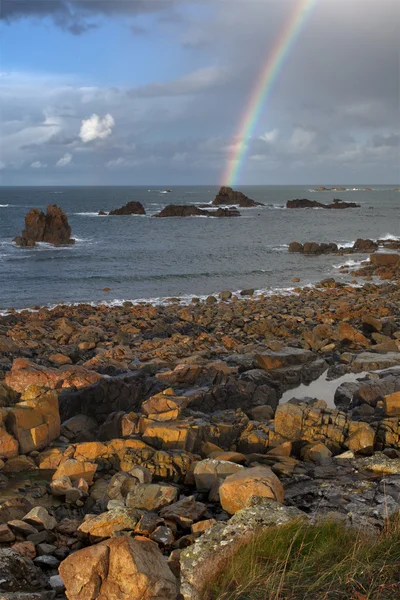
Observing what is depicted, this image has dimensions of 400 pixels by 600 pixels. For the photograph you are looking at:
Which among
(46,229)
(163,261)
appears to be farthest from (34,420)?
(46,229)

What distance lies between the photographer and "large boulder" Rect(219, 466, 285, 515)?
9180 mm

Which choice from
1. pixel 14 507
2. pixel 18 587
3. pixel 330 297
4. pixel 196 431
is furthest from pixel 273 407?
pixel 330 297

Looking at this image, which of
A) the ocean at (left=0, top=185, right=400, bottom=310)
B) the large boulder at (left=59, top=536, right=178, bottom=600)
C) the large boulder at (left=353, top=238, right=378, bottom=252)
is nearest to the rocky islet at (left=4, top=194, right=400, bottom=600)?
the large boulder at (left=59, top=536, right=178, bottom=600)

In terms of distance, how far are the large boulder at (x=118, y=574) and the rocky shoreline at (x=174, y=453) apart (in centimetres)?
2

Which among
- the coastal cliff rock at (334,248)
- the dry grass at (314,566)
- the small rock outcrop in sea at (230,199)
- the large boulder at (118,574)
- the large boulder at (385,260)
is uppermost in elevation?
the small rock outcrop in sea at (230,199)

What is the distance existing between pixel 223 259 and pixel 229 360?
39.6m

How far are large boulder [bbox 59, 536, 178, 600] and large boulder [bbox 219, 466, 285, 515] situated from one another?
2.63 metres

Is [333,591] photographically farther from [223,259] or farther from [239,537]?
[223,259]

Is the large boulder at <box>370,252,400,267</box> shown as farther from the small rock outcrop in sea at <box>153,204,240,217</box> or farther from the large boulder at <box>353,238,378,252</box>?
the small rock outcrop in sea at <box>153,204,240,217</box>

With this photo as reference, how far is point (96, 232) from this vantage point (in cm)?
8769

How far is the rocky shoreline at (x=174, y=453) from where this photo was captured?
285 inches

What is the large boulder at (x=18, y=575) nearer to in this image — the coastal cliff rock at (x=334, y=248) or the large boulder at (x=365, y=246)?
the coastal cliff rock at (x=334, y=248)

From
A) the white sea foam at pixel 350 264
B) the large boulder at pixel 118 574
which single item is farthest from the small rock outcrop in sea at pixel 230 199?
the large boulder at pixel 118 574

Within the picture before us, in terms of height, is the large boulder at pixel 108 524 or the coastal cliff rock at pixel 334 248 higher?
the coastal cliff rock at pixel 334 248
